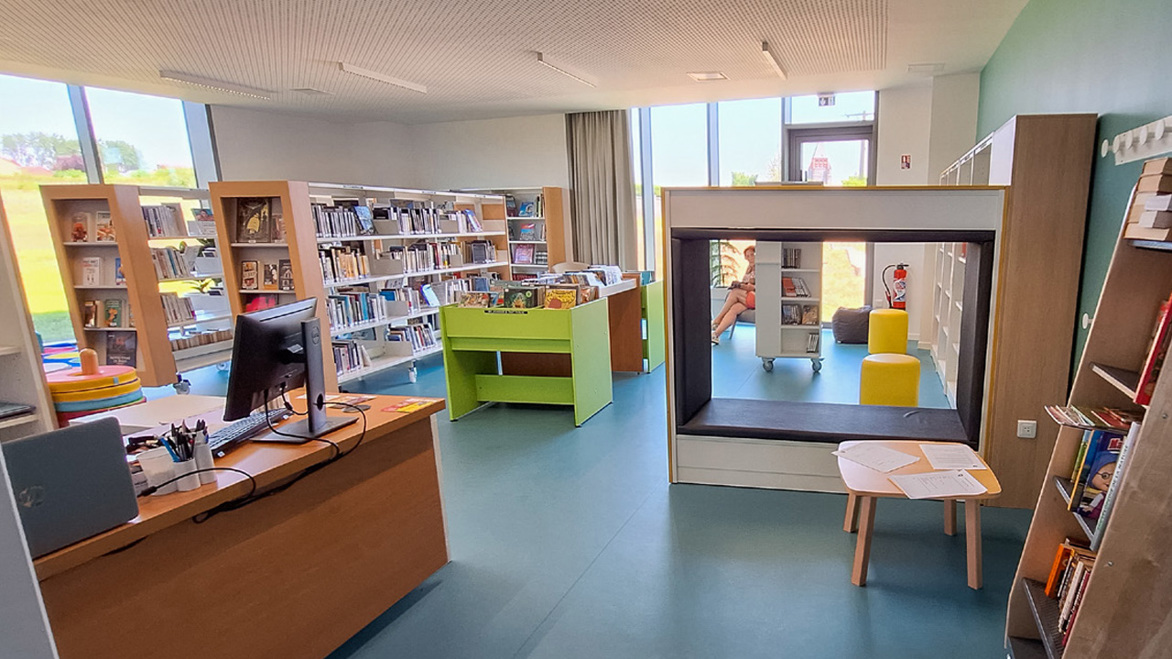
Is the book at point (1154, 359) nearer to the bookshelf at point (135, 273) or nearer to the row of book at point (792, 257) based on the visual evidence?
the row of book at point (792, 257)

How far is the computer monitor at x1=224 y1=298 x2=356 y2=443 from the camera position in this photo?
1.91m

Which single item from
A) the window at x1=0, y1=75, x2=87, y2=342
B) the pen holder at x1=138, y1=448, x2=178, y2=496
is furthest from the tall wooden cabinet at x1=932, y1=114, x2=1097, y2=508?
the window at x1=0, y1=75, x2=87, y2=342

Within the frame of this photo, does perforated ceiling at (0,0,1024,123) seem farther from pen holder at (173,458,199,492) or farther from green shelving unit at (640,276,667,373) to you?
pen holder at (173,458,199,492)

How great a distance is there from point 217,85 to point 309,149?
219 centimetres

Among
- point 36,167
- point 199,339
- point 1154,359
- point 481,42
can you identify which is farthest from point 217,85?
point 1154,359

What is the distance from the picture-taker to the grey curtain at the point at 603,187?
8000 mm

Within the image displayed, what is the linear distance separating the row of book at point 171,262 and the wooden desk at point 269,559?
4.18 metres

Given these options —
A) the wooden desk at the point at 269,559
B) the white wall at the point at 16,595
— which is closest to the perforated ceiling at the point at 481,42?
the wooden desk at the point at 269,559

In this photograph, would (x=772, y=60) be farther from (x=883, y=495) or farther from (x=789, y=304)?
(x=883, y=495)

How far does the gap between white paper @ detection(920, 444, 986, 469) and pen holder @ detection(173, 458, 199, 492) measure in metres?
2.80

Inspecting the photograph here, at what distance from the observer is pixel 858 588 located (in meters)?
2.47

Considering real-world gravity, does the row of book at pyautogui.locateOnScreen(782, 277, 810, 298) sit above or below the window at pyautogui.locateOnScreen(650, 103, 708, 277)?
below

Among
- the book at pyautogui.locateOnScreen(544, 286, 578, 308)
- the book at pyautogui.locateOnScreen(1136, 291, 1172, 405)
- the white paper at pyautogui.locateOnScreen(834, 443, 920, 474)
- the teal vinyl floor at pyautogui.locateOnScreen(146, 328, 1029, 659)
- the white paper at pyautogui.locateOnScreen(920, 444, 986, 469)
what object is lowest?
the teal vinyl floor at pyautogui.locateOnScreen(146, 328, 1029, 659)

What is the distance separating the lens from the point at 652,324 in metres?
5.91
